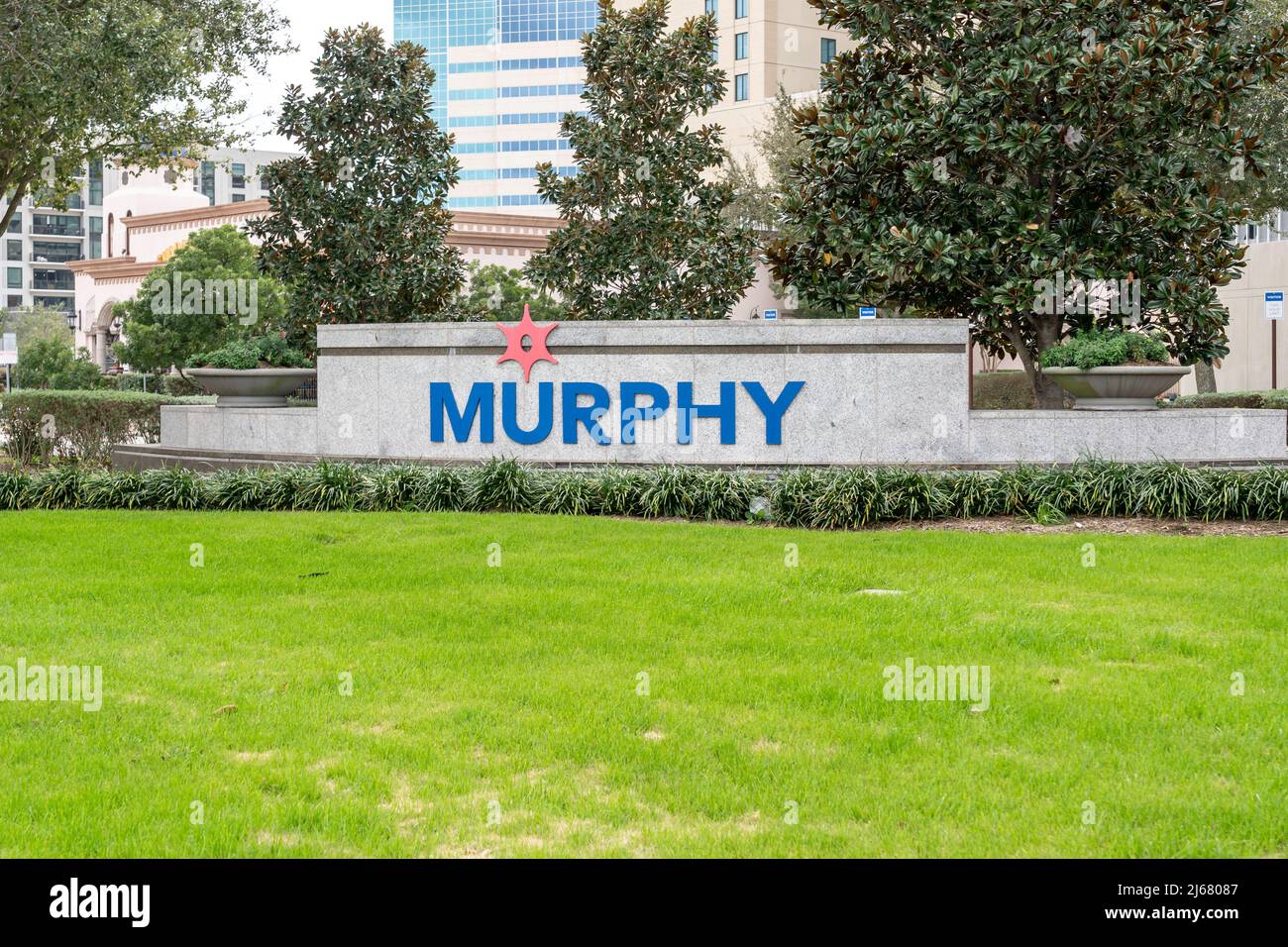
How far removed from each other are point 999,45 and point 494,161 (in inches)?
4725

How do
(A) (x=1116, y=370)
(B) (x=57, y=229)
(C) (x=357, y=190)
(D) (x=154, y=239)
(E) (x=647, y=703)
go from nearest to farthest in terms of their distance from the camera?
(E) (x=647, y=703)
(A) (x=1116, y=370)
(C) (x=357, y=190)
(D) (x=154, y=239)
(B) (x=57, y=229)

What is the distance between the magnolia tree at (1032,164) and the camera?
53.8 ft

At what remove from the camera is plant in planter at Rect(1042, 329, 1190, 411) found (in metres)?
15.7

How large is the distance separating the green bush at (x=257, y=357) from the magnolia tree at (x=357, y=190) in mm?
845

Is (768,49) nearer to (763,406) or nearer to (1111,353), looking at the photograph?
(1111,353)

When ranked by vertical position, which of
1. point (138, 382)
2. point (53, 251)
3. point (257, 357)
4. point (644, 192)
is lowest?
point (257, 357)

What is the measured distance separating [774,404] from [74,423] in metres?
11.4

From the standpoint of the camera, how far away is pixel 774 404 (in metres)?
16.0

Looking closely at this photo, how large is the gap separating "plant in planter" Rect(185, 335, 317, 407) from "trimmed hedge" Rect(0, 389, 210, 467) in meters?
2.36

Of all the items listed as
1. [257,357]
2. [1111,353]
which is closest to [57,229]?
[257,357]

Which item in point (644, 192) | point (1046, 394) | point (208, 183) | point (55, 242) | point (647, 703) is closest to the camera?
point (647, 703)

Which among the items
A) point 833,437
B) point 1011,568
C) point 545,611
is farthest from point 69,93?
point 1011,568

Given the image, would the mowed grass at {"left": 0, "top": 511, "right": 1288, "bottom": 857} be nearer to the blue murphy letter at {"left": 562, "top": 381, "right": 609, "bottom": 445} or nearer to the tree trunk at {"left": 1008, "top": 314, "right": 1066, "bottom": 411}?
the blue murphy letter at {"left": 562, "top": 381, "right": 609, "bottom": 445}

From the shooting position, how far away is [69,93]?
18.5m
